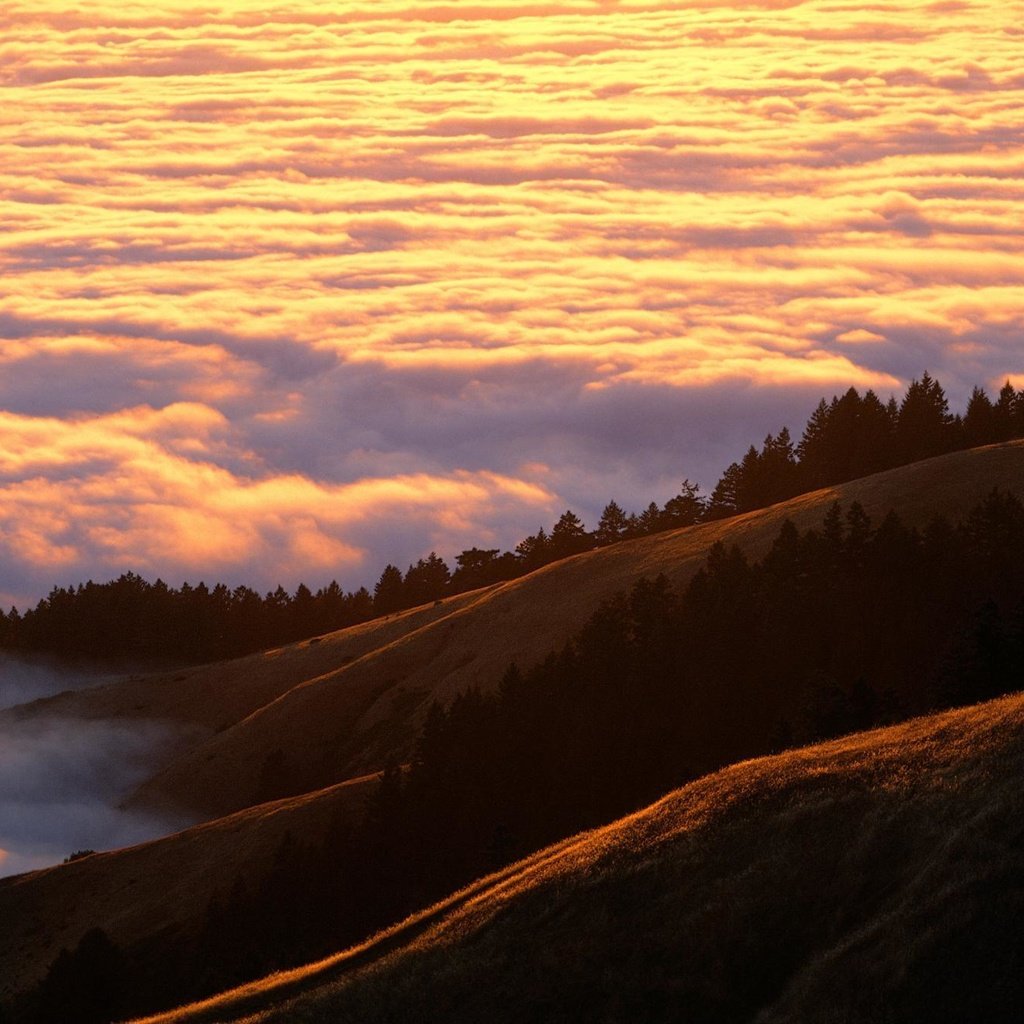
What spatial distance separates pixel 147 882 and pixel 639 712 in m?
34.9

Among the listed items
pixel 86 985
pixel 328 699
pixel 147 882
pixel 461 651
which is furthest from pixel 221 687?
pixel 86 985

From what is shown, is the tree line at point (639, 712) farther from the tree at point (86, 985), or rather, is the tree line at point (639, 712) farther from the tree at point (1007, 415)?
the tree at point (1007, 415)

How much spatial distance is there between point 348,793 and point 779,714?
2988 cm

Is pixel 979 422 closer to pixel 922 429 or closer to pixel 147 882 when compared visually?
pixel 922 429

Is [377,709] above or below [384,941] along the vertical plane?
above

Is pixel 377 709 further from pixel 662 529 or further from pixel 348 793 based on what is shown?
pixel 662 529

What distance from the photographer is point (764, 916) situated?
147ft

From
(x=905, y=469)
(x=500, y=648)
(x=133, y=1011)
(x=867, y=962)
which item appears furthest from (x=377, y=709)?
(x=867, y=962)

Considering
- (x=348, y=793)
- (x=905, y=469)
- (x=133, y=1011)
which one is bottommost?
(x=133, y=1011)

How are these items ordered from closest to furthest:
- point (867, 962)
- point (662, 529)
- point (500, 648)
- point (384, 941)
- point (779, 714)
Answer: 1. point (867, 962)
2. point (384, 941)
3. point (779, 714)
4. point (500, 648)
5. point (662, 529)

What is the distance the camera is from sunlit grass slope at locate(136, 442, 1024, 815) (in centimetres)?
14088

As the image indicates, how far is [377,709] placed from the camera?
15012cm

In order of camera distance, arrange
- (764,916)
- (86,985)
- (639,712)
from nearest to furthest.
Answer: (764,916) → (86,985) → (639,712)

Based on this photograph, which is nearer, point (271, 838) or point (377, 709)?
point (271, 838)
